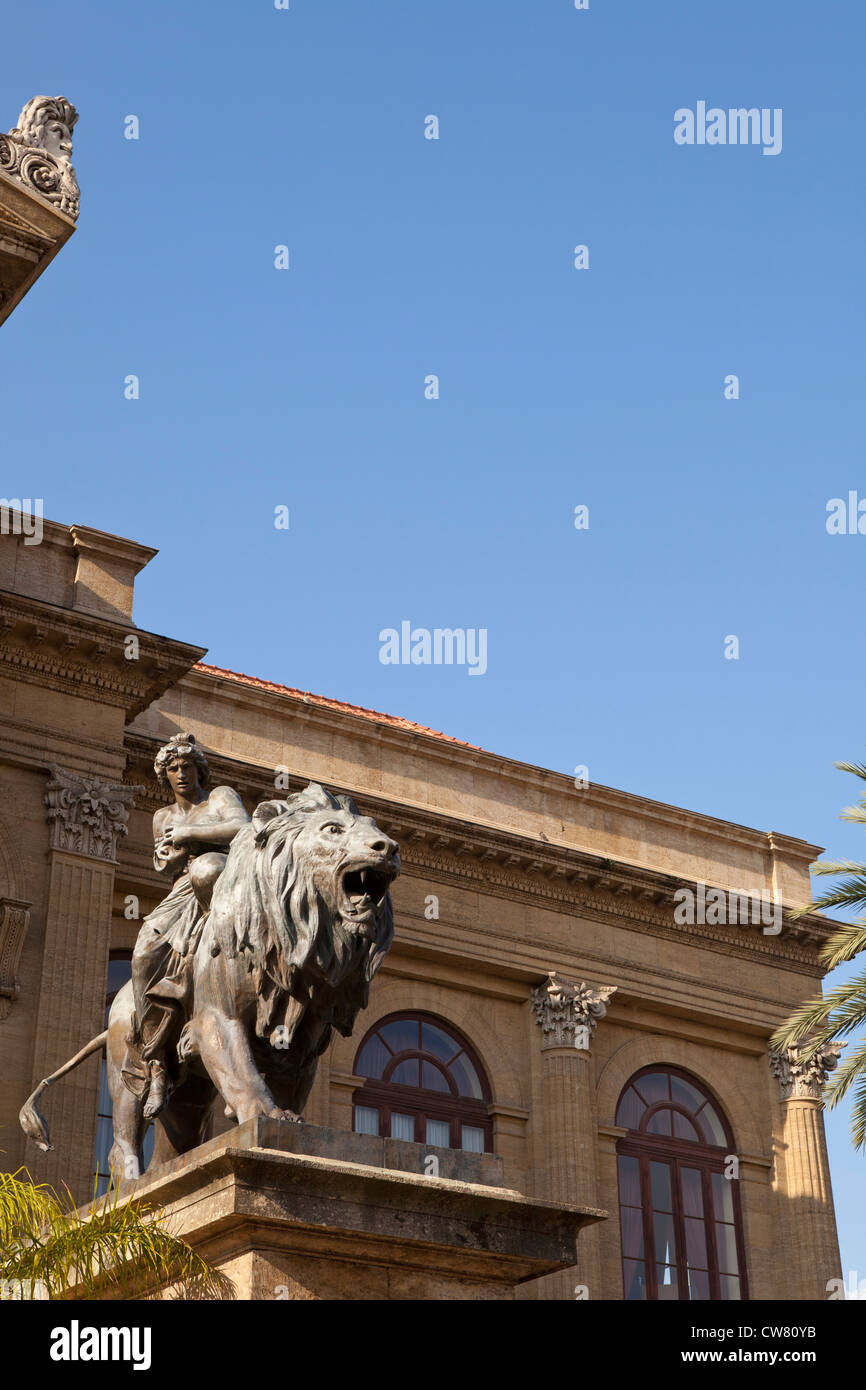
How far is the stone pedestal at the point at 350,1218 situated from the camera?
245 inches

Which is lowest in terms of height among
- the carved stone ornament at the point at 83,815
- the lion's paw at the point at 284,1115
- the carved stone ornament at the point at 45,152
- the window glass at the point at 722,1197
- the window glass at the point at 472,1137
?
the lion's paw at the point at 284,1115

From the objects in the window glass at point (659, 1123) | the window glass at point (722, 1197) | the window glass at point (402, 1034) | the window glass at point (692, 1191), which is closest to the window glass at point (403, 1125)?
the window glass at point (402, 1034)

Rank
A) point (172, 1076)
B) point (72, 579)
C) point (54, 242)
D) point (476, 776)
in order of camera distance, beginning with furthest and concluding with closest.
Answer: point (476, 776) → point (72, 579) → point (54, 242) → point (172, 1076)

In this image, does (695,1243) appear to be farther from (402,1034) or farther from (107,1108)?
(107,1108)

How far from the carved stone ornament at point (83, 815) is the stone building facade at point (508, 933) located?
24 millimetres

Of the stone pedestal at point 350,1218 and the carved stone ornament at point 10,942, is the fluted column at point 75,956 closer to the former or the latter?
the carved stone ornament at point 10,942

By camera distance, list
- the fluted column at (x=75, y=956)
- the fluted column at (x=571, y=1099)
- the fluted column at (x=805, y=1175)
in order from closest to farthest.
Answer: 1. the fluted column at (x=75, y=956)
2. the fluted column at (x=571, y=1099)
3. the fluted column at (x=805, y=1175)

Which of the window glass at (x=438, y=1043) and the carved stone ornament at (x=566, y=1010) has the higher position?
the carved stone ornament at (x=566, y=1010)

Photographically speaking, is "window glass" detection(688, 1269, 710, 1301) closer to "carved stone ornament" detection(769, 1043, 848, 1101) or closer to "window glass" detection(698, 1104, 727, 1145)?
"window glass" detection(698, 1104, 727, 1145)

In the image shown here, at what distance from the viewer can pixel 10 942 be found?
1931 centimetres
